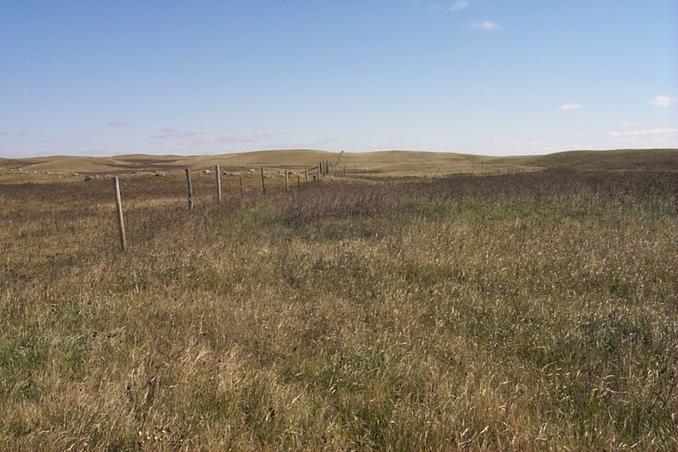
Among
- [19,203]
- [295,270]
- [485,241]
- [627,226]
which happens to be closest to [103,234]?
[295,270]

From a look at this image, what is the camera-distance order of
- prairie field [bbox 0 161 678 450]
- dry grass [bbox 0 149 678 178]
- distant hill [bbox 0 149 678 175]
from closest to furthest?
1. prairie field [bbox 0 161 678 450]
2. dry grass [bbox 0 149 678 178]
3. distant hill [bbox 0 149 678 175]

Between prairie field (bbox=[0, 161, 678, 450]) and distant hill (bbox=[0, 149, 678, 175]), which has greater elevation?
Result: distant hill (bbox=[0, 149, 678, 175])

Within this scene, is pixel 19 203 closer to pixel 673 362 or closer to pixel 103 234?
pixel 103 234

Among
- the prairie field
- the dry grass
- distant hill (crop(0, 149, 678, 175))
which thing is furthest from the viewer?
distant hill (crop(0, 149, 678, 175))

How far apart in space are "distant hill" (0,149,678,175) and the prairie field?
113 feet

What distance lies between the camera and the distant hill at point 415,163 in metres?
50.6

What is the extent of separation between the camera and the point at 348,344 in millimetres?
4105

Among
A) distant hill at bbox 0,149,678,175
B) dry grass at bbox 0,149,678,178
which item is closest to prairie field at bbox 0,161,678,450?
distant hill at bbox 0,149,678,175

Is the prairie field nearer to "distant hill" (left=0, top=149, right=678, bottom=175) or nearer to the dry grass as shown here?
"distant hill" (left=0, top=149, right=678, bottom=175)

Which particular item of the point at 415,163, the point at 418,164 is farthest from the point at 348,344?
the point at 415,163

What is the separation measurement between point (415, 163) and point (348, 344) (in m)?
70.0

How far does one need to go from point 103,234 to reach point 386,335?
9501mm

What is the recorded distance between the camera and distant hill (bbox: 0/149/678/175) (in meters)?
50.6

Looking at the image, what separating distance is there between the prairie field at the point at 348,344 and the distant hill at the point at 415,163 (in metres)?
34.5
